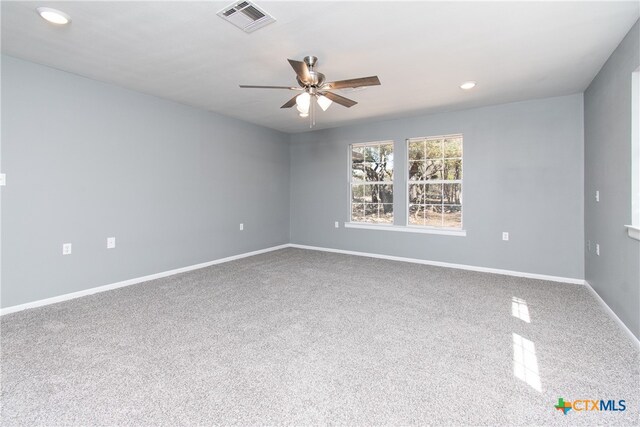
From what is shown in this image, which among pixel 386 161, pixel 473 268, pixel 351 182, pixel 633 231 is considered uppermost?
pixel 386 161

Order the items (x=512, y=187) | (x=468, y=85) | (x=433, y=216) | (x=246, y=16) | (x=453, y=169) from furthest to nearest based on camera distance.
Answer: (x=433, y=216), (x=453, y=169), (x=512, y=187), (x=468, y=85), (x=246, y=16)

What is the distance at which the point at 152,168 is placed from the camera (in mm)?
4008

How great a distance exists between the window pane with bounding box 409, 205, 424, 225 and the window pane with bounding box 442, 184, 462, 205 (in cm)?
41

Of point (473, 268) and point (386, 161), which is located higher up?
point (386, 161)

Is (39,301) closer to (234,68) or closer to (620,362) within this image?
(234,68)

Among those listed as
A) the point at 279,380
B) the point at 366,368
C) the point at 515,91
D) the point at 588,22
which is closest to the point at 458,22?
the point at 588,22

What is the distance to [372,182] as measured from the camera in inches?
221

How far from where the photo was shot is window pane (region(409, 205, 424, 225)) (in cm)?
509

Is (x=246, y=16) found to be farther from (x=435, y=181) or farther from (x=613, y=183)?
(x=435, y=181)

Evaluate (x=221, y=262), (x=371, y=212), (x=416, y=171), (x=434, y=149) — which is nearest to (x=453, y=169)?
(x=434, y=149)

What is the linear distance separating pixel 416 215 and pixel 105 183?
4473 mm

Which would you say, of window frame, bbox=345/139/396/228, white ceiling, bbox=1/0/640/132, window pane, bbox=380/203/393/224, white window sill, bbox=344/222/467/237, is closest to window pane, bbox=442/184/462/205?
white window sill, bbox=344/222/467/237

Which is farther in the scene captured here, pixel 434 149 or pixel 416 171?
pixel 416 171

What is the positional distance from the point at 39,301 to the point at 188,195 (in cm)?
204
